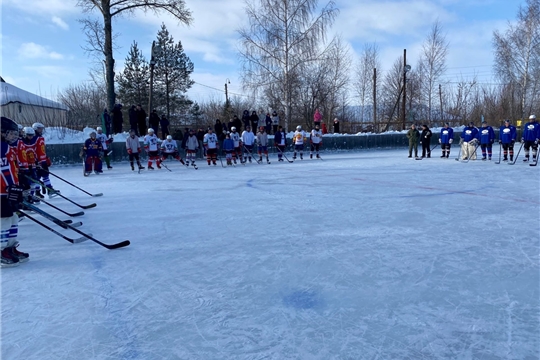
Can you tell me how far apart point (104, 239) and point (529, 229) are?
493 centimetres

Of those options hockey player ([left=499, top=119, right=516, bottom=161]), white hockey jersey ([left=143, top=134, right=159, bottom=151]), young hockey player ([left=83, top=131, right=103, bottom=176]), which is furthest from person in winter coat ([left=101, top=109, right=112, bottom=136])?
hockey player ([left=499, top=119, right=516, bottom=161])

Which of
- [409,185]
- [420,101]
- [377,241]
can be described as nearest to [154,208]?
[377,241]

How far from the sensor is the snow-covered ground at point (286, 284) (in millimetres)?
2287

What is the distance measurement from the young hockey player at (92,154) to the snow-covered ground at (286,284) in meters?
5.92

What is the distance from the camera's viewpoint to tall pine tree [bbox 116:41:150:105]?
31484 mm

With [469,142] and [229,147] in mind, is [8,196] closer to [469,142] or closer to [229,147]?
[229,147]

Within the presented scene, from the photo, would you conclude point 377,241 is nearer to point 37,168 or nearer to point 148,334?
point 148,334

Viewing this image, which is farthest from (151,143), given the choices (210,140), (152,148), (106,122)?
(106,122)

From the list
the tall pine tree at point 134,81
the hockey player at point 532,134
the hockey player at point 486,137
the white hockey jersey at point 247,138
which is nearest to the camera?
the hockey player at point 532,134

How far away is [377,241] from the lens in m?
4.20

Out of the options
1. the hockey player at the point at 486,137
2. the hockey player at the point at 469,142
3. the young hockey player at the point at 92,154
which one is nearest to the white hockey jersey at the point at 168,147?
the young hockey player at the point at 92,154

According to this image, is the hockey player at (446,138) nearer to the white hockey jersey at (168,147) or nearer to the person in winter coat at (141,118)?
the white hockey jersey at (168,147)

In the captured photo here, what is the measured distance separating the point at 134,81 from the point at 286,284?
3191 cm

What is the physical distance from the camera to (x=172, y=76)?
33.4 metres
